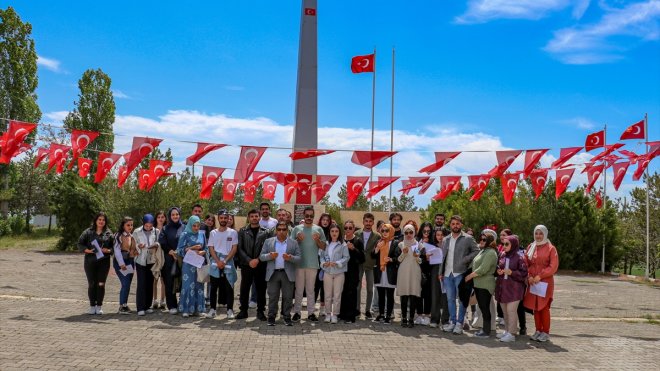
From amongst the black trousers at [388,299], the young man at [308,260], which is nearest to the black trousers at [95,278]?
the young man at [308,260]

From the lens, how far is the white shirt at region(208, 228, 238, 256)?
870 centimetres

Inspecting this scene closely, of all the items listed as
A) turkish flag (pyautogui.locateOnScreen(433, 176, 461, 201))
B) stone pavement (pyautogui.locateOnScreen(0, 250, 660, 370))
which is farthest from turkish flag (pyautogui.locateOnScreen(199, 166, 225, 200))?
turkish flag (pyautogui.locateOnScreen(433, 176, 461, 201))

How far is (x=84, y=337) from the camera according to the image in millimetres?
6891

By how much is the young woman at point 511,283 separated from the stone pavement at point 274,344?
12.4 inches

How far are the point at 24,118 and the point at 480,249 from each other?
116 feet

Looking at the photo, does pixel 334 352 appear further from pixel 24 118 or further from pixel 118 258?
pixel 24 118

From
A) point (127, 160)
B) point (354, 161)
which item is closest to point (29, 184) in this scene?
point (127, 160)

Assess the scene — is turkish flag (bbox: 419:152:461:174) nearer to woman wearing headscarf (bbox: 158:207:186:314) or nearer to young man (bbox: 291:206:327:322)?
young man (bbox: 291:206:327:322)

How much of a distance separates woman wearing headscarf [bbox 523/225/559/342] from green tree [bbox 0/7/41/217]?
115 feet

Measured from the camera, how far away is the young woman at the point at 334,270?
8523 mm

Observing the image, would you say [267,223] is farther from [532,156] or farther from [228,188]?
[228,188]

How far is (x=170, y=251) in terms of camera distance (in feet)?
28.6

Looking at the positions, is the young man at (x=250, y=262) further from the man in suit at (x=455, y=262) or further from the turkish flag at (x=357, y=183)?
the turkish flag at (x=357, y=183)

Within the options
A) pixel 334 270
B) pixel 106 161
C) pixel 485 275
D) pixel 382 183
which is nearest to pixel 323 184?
pixel 382 183
